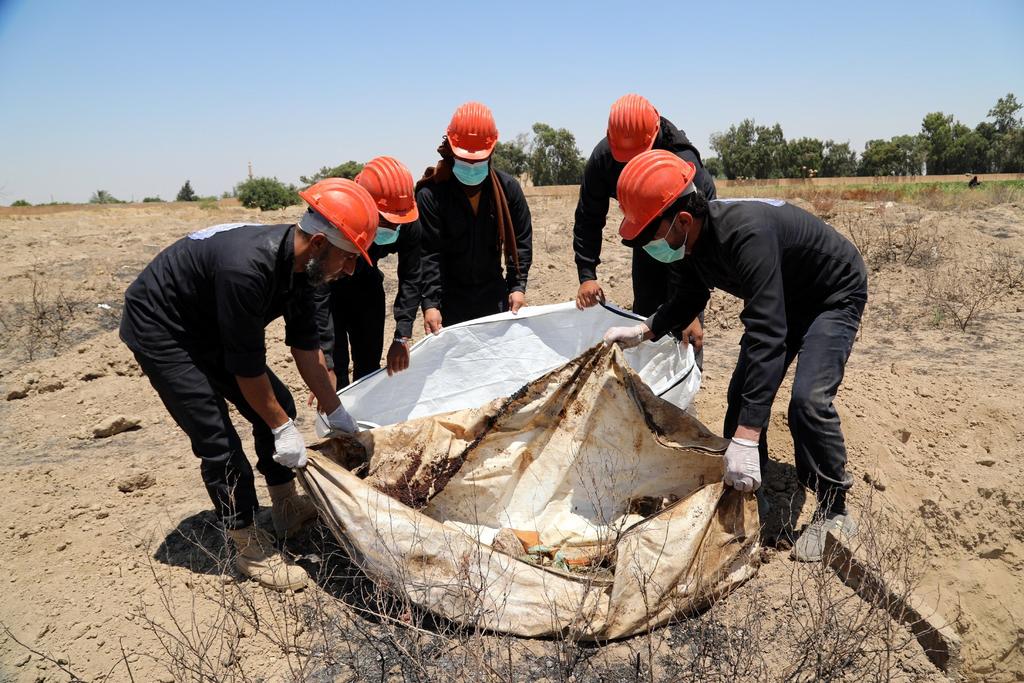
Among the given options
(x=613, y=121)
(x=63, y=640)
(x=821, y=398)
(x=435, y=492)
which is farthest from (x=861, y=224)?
(x=63, y=640)

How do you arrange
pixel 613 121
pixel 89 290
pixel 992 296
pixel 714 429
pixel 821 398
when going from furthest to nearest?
pixel 89 290
pixel 992 296
pixel 714 429
pixel 613 121
pixel 821 398

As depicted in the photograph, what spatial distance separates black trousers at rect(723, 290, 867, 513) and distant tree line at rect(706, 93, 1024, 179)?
3673cm

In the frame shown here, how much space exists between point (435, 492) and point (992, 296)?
5744 millimetres

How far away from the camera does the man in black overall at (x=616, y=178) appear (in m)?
3.40

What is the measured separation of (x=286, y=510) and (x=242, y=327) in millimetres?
1038

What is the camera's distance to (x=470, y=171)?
11.3 feet

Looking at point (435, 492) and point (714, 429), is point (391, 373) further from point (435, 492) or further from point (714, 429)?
point (714, 429)

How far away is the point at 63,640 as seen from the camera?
2.41 m

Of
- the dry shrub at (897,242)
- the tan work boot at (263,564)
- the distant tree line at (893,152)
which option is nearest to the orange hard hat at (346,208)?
the tan work boot at (263,564)

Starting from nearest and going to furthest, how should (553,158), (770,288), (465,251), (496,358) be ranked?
(770,288)
(496,358)
(465,251)
(553,158)

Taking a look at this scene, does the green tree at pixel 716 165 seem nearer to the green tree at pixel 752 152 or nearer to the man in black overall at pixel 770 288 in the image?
the green tree at pixel 752 152

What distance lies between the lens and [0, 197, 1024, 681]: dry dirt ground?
2.22 m

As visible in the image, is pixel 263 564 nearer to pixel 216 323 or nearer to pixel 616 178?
pixel 216 323

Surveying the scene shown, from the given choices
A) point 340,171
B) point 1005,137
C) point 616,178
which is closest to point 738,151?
point 1005,137
